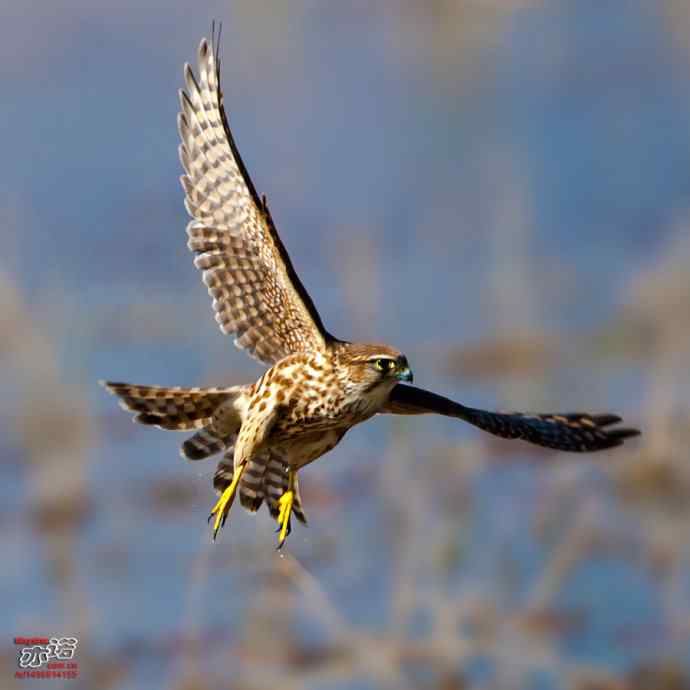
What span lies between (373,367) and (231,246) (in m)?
0.88

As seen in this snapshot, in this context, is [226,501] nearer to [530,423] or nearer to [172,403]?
[172,403]

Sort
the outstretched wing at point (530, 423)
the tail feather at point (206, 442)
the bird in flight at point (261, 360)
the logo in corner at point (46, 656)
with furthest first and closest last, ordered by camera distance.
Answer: the logo in corner at point (46, 656) < the outstretched wing at point (530, 423) < the tail feather at point (206, 442) < the bird in flight at point (261, 360)

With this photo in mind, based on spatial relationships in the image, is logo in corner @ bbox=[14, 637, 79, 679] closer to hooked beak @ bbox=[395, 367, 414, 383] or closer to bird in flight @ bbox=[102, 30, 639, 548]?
bird in flight @ bbox=[102, 30, 639, 548]

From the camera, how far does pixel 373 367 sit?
26.2 feet

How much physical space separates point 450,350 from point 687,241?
2.90 meters

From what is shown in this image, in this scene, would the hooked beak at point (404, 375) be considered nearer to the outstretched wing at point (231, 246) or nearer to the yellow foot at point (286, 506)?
the outstretched wing at point (231, 246)

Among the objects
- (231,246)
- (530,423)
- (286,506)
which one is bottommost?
(286,506)

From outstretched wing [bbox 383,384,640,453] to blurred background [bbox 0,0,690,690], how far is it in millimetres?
824

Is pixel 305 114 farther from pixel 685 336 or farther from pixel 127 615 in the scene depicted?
pixel 127 615

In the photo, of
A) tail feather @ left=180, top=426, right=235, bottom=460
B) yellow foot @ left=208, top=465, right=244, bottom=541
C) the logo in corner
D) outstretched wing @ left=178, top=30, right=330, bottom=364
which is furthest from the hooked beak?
the logo in corner

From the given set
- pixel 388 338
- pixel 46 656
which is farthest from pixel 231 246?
pixel 388 338

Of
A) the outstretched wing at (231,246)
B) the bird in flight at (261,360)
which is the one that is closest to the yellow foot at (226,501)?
the bird in flight at (261,360)

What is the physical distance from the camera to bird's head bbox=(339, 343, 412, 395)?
7973 mm

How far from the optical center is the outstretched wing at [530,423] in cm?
862
